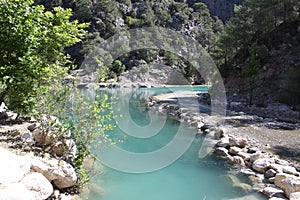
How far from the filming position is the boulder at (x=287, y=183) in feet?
24.6

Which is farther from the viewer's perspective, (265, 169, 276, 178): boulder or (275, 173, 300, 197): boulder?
(265, 169, 276, 178): boulder

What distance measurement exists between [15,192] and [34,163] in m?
1.35

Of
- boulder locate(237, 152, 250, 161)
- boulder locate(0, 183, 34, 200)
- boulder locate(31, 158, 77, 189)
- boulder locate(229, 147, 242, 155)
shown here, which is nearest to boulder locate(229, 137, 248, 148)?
boulder locate(229, 147, 242, 155)

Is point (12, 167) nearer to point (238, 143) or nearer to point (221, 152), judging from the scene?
point (221, 152)

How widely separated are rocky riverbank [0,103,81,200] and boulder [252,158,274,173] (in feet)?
22.3

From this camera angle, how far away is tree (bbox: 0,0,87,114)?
19.4 feet

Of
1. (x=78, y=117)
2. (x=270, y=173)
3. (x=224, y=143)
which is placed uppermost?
(x=78, y=117)

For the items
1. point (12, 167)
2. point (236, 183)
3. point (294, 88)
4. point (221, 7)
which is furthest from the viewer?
point (221, 7)

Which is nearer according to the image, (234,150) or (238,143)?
(234,150)

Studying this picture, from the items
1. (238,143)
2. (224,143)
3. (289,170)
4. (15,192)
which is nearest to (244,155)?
(238,143)

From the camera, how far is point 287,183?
7.78 meters

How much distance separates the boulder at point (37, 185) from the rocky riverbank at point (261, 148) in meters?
5.92

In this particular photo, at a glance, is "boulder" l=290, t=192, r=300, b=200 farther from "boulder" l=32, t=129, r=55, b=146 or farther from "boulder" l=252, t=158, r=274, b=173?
"boulder" l=32, t=129, r=55, b=146

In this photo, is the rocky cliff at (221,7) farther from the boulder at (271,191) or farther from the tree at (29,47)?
the tree at (29,47)
